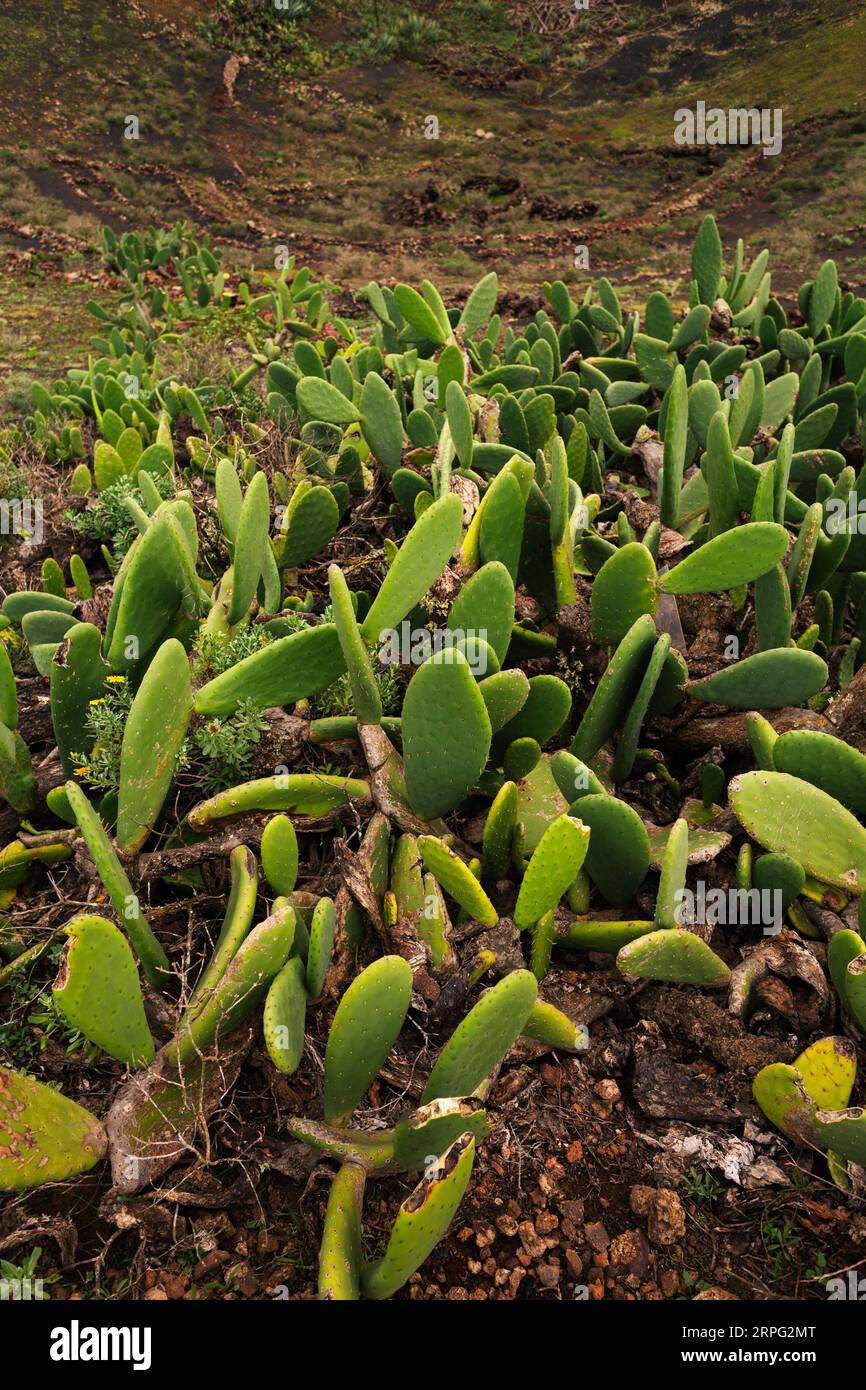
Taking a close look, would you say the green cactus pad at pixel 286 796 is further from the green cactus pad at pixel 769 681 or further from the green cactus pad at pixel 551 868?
the green cactus pad at pixel 769 681

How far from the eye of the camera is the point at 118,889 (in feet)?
5.11

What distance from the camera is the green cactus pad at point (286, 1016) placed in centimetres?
142

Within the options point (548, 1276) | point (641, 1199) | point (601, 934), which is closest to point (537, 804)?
point (601, 934)

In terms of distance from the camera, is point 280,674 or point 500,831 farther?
point 280,674

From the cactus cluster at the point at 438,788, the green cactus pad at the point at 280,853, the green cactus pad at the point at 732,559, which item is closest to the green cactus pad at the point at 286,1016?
the cactus cluster at the point at 438,788

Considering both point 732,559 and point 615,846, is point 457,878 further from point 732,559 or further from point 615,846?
point 732,559

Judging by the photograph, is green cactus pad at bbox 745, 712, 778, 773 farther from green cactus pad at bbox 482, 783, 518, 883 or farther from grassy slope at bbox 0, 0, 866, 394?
grassy slope at bbox 0, 0, 866, 394

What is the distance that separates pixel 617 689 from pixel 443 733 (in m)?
0.48

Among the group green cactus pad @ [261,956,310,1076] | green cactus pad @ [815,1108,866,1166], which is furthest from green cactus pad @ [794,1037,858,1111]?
green cactus pad @ [261,956,310,1076]

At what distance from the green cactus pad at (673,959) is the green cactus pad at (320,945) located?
55cm

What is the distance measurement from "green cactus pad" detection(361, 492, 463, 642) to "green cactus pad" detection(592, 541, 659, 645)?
43 centimetres

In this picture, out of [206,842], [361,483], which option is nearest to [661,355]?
[361,483]

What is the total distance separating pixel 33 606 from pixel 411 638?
4.54 ft

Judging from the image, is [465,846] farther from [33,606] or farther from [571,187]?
[571,187]
